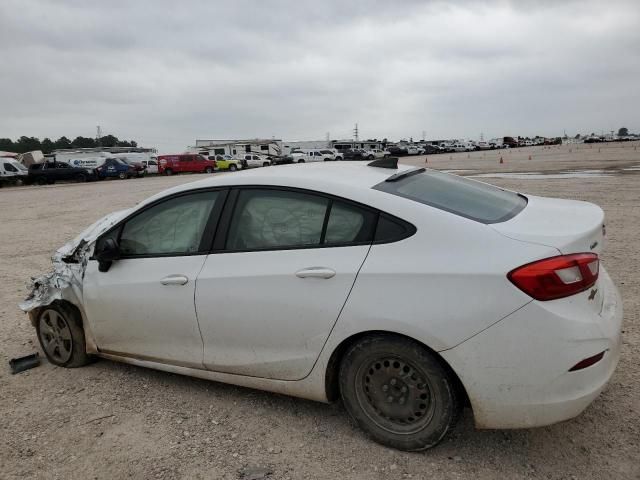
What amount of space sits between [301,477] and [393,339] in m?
0.86

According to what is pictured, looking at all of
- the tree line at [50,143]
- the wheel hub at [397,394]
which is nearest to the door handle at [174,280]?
the wheel hub at [397,394]

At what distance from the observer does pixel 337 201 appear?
2.78m

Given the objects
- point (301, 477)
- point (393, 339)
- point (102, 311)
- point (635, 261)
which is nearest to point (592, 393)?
point (393, 339)

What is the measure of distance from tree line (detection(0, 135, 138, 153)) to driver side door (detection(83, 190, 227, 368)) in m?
97.8

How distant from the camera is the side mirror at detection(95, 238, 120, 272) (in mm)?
3322

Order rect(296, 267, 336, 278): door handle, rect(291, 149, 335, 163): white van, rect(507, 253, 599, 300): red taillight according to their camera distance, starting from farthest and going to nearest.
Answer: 1. rect(291, 149, 335, 163): white van
2. rect(296, 267, 336, 278): door handle
3. rect(507, 253, 599, 300): red taillight

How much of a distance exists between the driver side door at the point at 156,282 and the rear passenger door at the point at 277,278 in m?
0.11

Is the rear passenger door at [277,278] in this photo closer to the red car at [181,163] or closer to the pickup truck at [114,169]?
the pickup truck at [114,169]

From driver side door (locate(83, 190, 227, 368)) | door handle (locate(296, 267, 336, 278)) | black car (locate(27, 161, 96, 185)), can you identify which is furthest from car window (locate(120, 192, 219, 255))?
black car (locate(27, 161, 96, 185))

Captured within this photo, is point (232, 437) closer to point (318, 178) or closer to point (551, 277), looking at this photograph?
point (318, 178)

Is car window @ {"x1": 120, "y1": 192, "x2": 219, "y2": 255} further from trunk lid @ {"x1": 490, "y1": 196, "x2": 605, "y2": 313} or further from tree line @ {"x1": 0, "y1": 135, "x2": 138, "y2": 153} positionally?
tree line @ {"x1": 0, "y1": 135, "x2": 138, "y2": 153}

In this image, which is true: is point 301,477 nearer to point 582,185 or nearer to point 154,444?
point 154,444

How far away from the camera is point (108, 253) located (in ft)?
10.9

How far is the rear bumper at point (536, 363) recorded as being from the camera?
7.32 feet
